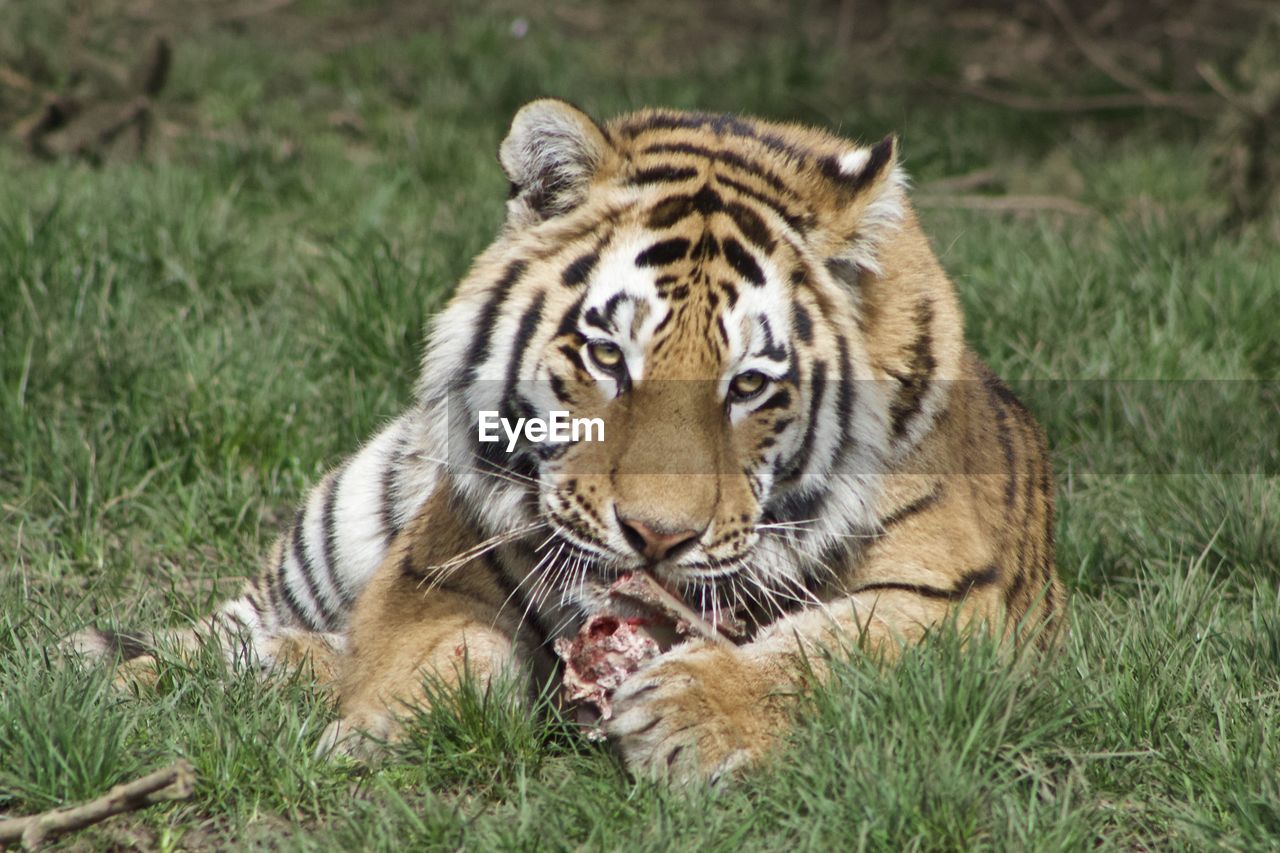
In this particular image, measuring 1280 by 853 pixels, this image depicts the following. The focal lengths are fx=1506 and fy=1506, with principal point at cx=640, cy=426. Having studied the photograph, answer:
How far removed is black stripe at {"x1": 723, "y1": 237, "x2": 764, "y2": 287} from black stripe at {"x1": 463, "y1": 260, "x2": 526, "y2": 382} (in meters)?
0.39

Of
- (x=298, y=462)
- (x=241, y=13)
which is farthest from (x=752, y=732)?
(x=241, y=13)

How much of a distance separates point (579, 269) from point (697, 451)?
1.44 feet

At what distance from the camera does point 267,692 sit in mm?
2762

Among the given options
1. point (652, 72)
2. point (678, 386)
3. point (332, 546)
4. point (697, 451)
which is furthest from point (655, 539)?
point (652, 72)

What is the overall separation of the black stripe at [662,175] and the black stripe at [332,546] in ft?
3.94

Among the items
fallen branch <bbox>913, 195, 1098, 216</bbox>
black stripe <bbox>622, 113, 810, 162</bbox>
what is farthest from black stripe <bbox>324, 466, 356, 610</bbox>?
fallen branch <bbox>913, 195, 1098, 216</bbox>

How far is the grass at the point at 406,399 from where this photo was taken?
93.0 inches

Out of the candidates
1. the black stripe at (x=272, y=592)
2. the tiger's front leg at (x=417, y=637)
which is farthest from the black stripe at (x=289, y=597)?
the tiger's front leg at (x=417, y=637)

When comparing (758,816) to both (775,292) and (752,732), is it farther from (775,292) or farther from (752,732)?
(775,292)

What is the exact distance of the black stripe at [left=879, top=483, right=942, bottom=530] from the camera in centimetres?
274

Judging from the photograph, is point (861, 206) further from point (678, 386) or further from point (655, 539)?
point (655, 539)

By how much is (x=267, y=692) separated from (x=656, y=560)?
0.82 m

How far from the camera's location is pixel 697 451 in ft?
8.16

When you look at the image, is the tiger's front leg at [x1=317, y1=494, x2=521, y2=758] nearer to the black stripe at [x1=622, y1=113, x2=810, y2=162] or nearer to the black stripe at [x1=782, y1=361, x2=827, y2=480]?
the black stripe at [x1=782, y1=361, x2=827, y2=480]
